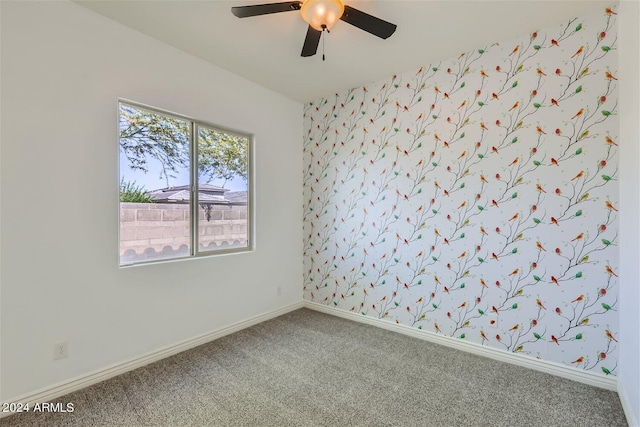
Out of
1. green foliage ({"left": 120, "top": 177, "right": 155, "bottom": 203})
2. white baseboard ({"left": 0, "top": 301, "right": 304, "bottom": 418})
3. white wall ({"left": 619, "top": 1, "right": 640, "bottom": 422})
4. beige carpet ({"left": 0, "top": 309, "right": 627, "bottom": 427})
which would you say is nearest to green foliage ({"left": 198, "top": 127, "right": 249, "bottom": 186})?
green foliage ({"left": 120, "top": 177, "right": 155, "bottom": 203})

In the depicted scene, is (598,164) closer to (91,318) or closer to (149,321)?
(149,321)

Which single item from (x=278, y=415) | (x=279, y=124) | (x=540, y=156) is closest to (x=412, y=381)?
(x=278, y=415)

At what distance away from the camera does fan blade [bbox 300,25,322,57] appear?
1886 millimetres

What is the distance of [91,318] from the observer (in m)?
2.04

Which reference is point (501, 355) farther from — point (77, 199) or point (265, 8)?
point (77, 199)

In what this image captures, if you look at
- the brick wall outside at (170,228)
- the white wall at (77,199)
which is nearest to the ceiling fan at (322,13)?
the white wall at (77,199)

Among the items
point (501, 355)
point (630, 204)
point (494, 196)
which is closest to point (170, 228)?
point (494, 196)

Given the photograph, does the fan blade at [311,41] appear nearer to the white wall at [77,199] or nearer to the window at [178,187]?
the white wall at [77,199]

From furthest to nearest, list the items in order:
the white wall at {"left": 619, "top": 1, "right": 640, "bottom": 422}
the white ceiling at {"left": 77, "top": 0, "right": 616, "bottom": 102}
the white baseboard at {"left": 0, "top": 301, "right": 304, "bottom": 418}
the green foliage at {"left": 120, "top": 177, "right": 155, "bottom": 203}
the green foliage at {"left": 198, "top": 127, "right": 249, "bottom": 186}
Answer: the green foliage at {"left": 198, "top": 127, "right": 249, "bottom": 186}
the green foliage at {"left": 120, "top": 177, "right": 155, "bottom": 203}
the white ceiling at {"left": 77, "top": 0, "right": 616, "bottom": 102}
the white baseboard at {"left": 0, "top": 301, "right": 304, "bottom": 418}
the white wall at {"left": 619, "top": 1, "right": 640, "bottom": 422}

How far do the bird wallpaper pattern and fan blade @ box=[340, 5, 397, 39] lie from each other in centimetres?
112

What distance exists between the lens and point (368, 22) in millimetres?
1775

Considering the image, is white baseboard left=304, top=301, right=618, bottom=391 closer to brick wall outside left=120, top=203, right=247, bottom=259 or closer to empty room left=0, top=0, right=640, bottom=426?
empty room left=0, top=0, right=640, bottom=426

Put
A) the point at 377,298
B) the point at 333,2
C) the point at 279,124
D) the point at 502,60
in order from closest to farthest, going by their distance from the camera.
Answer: the point at 333,2 < the point at 502,60 < the point at 377,298 < the point at 279,124

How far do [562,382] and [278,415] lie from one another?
202 cm
